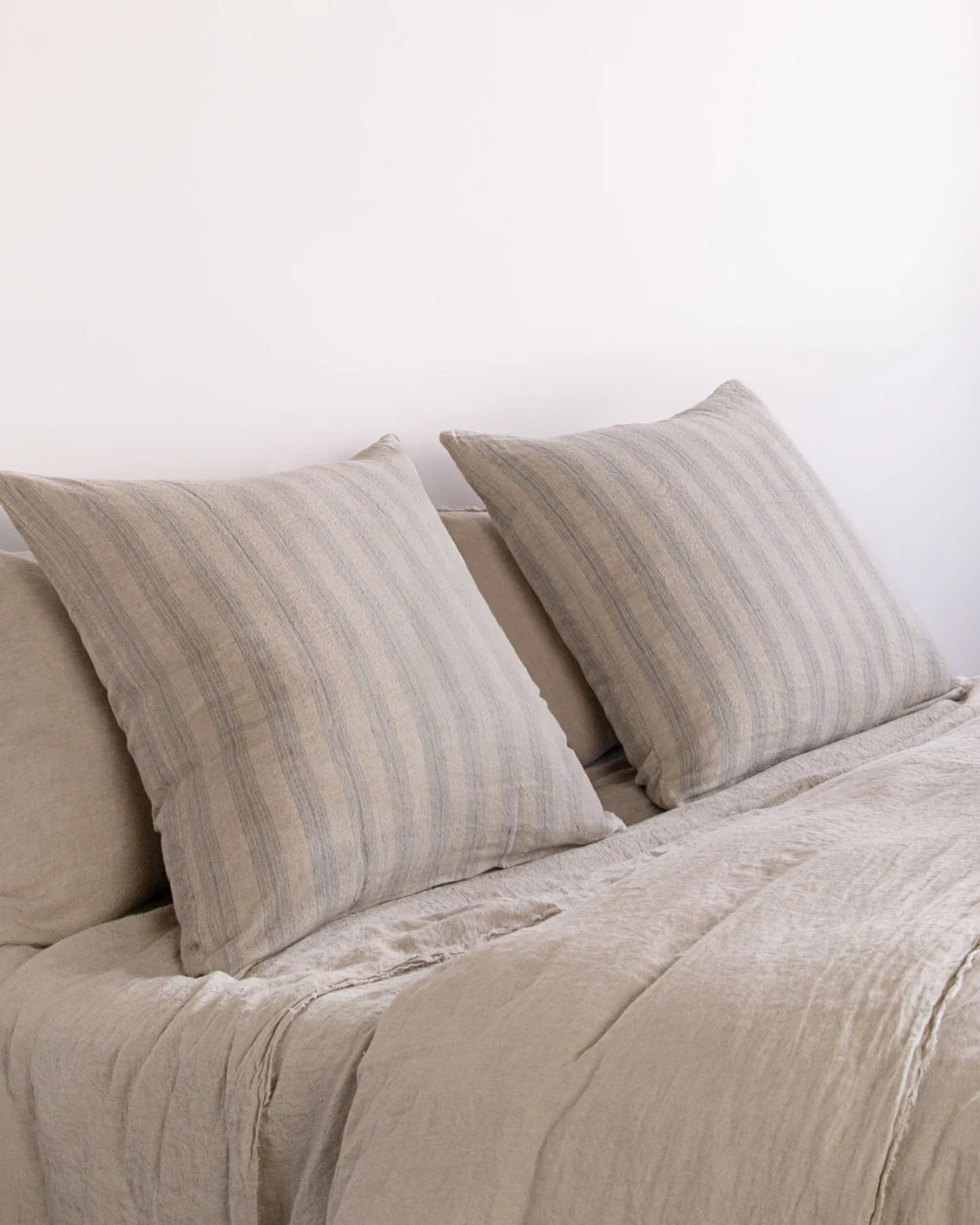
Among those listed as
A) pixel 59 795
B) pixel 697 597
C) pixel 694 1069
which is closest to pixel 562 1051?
pixel 694 1069

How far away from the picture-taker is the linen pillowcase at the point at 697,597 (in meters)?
1.74

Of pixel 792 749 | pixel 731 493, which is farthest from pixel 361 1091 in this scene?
pixel 731 493

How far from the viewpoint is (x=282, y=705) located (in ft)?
4.24

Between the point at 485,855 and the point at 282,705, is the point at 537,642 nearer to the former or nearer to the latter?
the point at 485,855

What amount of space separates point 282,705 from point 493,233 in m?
1.19

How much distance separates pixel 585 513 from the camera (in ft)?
6.02

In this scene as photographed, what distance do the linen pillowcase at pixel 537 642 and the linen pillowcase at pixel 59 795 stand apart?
0.60m

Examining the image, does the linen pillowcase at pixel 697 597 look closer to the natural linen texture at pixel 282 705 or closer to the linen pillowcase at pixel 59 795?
the natural linen texture at pixel 282 705

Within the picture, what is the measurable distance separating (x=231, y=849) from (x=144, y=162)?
0.93 m

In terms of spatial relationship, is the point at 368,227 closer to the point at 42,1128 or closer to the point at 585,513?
the point at 585,513

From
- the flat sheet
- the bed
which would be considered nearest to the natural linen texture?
the bed

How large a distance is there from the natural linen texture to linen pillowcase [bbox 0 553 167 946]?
2.3 inches

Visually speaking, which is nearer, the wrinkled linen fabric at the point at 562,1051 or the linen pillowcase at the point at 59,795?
the wrinkled linen fabric at the point at 562,1051

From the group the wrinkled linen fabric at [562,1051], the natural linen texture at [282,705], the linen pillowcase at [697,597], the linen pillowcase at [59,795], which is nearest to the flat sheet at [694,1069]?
the wrinkled linen fabric at [562,1051]
